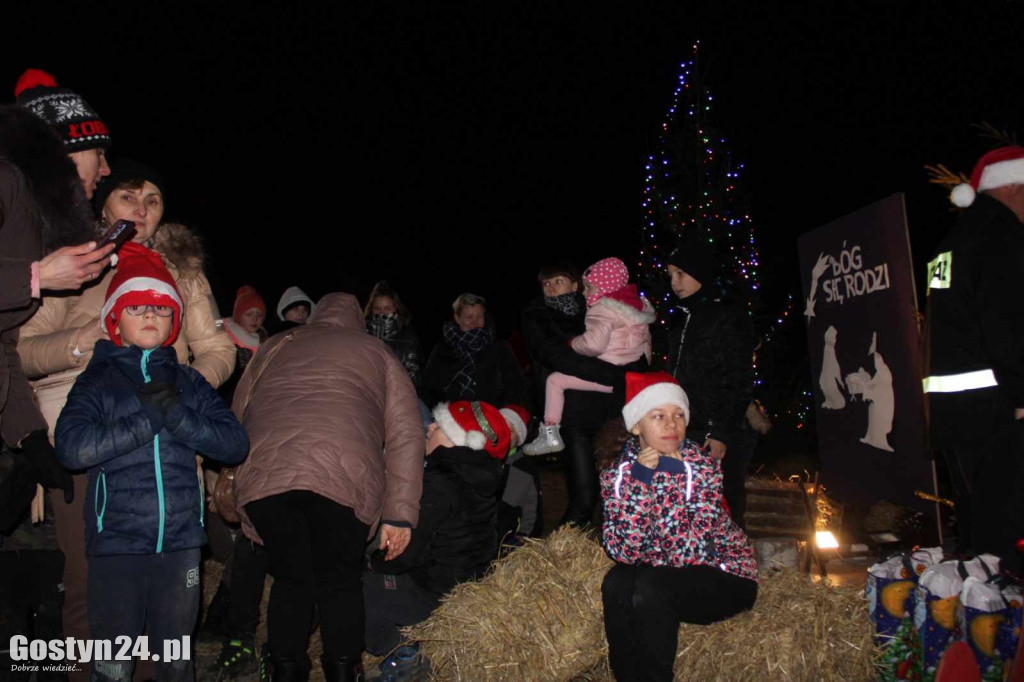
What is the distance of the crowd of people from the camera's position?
3006 millimetres

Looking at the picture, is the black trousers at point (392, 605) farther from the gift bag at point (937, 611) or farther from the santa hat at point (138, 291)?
the gift bag at point (937, 611)

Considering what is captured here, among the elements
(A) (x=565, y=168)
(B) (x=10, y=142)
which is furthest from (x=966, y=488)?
(A) (x=565, y=168)

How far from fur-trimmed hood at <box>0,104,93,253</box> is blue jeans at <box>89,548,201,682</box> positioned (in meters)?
1.33

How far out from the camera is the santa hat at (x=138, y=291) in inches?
125

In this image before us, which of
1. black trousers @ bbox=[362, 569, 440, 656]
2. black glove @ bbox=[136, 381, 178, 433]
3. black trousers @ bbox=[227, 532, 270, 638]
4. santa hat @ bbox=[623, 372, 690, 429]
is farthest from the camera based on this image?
black trousers @ bbox=[227, 532, 270, 638]

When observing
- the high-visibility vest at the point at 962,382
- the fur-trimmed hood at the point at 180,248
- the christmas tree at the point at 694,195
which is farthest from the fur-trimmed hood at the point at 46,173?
the christmas tree at the point at 694,195

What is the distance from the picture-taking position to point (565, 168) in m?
24.4

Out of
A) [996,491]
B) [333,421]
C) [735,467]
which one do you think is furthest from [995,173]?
[333,421]

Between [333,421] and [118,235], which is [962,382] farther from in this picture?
[118,235]

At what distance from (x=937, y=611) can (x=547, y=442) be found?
2.72 meters

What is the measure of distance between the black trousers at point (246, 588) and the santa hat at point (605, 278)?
2755mm

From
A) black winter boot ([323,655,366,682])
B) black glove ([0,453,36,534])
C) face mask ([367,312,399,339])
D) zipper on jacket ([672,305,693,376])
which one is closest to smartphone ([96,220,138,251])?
black glove ([0,453,36,534])

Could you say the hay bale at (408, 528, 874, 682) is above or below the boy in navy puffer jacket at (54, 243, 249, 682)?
below

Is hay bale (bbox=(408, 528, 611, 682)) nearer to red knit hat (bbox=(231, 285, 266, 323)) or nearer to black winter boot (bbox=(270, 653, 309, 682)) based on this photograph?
black winter boot (bbox=(270, 653, 309, 682))
